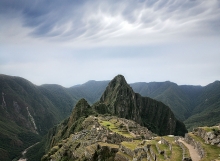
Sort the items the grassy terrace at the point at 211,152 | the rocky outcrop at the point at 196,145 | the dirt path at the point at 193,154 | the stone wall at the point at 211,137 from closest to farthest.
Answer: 1. the grassy terrace at the point at 211,152
2. the dirt path at the point at 193,154
3. the rocky outcrop at the point at 196,145
4. the stone wall at the point at 211,137

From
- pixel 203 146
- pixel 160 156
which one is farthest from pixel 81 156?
pixel 203 146

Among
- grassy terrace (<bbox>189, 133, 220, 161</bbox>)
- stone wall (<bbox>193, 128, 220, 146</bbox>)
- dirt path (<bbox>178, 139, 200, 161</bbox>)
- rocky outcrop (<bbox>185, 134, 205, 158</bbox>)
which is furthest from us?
stone wall (<bbox>193, 128, 220, 146</bbox>)

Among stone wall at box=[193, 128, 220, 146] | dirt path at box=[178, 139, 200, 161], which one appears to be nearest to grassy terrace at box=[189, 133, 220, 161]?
stone wall at box=[193, 128, 220, 146]

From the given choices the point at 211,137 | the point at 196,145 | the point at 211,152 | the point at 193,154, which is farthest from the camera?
the point at 196,145

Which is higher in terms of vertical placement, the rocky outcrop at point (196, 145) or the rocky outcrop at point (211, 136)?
the rocky outcrop at point (211, 136)

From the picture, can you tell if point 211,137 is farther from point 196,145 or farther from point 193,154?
point 193,154

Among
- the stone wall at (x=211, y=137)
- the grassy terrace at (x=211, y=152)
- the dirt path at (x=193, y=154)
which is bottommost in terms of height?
the dirt path at (x=193, y=154)

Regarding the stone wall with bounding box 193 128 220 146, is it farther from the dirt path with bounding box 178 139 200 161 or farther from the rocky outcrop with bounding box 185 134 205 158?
the dirt path with bounding box 178 139 200 161

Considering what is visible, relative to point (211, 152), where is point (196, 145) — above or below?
below

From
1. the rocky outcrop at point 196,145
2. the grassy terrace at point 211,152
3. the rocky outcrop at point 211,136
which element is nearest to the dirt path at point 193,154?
the rocky outcrop at point 196,145

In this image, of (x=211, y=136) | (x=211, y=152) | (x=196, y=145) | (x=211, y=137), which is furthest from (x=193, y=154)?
(x=211, y=136)

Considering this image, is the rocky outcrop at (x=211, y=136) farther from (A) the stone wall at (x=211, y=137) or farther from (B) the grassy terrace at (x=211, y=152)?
(B) the grassy terrace at (x=211, y=152)
